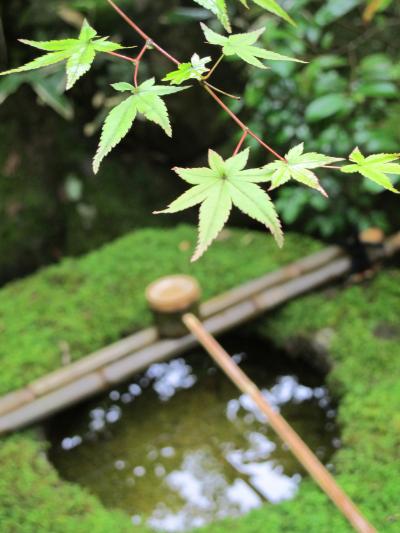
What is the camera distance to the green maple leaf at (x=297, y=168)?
1477 mm

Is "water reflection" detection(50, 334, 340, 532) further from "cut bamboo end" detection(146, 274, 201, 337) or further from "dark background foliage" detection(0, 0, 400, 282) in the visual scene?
"dark background foliage" detection(0, 0, 400, 282)

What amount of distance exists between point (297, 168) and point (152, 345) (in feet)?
7.16

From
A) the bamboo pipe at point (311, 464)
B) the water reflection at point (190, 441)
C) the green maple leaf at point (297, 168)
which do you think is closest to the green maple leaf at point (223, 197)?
the green maple leaf at point (297, 168)

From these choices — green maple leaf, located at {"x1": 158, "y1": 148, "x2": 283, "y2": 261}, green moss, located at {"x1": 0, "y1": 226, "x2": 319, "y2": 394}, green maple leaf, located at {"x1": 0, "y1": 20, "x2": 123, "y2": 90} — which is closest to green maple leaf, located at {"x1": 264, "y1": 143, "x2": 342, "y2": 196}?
green maple leaf, located at {"x1": 158, "y1": 148, "x2": 283, "y2": 261}

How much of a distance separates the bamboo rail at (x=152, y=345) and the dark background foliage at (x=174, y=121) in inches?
14.5

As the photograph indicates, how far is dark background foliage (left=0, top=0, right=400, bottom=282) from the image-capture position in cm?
393

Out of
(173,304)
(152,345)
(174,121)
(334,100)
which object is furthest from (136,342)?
(174,121)

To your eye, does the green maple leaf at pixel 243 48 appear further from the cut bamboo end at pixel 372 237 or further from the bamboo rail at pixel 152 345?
the cut bamboo end at pixel 372 237

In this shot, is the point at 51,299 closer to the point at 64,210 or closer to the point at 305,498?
the point at 64,210

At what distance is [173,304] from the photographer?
11.2ft

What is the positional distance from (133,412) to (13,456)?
85 centimetres

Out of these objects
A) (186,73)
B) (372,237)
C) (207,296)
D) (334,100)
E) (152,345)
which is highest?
(334,100)

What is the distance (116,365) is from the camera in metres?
3.38

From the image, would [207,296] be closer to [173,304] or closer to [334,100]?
[173,304]
